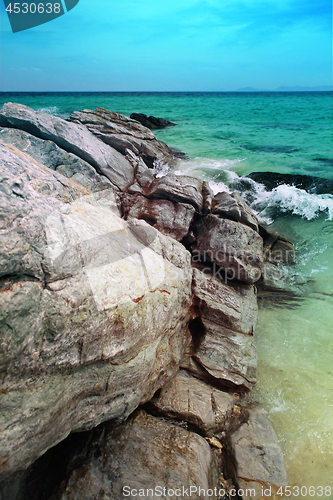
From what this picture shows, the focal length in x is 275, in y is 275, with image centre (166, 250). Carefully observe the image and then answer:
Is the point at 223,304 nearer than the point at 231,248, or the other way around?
the point at 223,304

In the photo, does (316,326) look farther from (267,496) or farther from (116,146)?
(116,146)

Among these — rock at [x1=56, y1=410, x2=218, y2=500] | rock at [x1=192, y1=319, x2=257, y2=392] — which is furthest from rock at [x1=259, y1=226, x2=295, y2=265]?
rock at [x1=56, y1=410, x2=218, y2=500]

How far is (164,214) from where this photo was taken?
17.7 feet

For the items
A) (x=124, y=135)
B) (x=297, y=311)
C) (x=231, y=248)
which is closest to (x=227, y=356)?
(x=231, y=248)

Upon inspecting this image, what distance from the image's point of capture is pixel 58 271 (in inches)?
87.9

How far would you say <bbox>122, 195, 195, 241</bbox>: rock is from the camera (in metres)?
5.24

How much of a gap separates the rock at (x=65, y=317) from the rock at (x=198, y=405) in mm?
314

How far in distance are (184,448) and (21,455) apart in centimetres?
167

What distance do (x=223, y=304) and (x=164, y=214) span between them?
212cm

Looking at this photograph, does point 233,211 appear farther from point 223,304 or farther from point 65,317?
point 65,317

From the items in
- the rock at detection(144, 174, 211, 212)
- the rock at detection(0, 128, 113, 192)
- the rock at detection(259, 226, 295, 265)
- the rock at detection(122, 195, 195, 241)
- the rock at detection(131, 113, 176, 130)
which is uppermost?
the rock at detection(131, 113, 176, 130)

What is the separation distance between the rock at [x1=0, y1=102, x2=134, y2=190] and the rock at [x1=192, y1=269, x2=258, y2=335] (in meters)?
2.96

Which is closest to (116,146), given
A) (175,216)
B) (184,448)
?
(175,216)

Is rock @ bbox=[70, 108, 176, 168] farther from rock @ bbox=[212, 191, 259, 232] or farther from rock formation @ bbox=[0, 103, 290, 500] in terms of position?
rock formation @ bbox=[0, 103, 290, 500]
